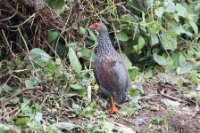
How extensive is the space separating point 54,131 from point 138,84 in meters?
1.74

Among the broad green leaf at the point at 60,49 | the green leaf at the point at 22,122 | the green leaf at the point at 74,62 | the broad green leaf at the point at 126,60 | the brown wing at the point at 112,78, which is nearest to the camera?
the green leaf at the point at 22,122

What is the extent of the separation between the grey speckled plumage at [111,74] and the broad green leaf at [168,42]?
59.5 inches

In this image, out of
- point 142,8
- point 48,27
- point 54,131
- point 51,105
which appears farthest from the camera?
point 142,8

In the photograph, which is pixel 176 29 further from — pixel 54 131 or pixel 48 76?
pixel 54 131

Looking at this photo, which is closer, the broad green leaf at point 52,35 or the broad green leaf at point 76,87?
the broad green leaf at point 76,87

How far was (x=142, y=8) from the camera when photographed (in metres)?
7.07

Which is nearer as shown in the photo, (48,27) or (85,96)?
(85,96)

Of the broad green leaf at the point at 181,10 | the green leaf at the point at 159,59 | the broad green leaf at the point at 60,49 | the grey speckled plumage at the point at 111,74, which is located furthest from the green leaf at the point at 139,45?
the grey speckled plumage at the point at 111,74

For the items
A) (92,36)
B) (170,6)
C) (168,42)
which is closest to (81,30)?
(92,36)

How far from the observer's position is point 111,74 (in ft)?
18.0

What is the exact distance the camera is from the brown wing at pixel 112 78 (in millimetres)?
5477

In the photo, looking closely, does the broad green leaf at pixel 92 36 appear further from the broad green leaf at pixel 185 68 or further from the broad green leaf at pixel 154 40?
the broad green leaf at pixel 185 68

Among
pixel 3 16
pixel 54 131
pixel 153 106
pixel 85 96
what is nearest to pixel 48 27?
pixel 3 16

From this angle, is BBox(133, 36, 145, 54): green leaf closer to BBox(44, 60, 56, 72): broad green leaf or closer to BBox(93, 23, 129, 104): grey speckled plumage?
BBox(93, 23, 129, 104): grey speckled plumage
